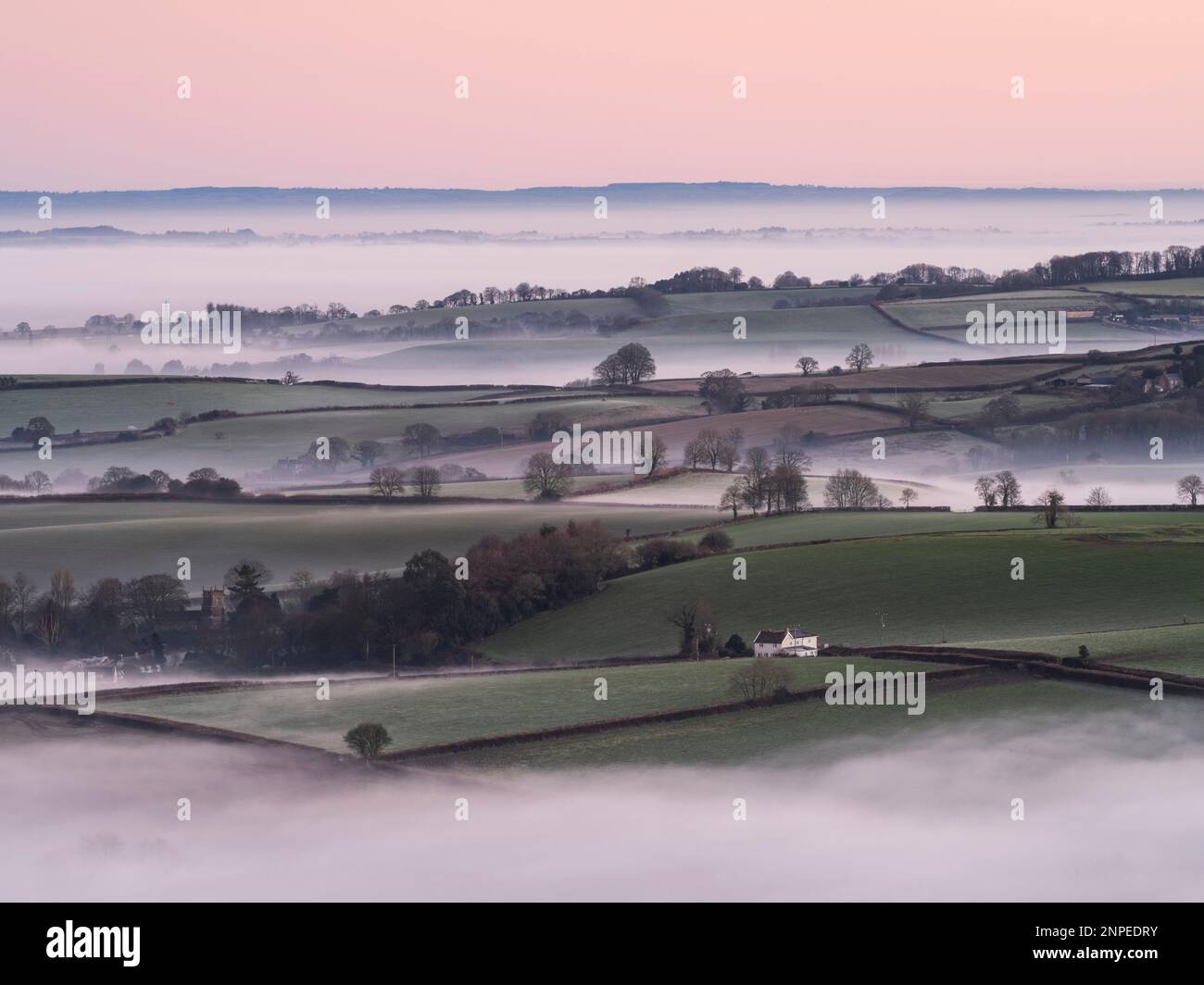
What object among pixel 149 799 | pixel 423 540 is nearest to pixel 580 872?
pixel 149 799

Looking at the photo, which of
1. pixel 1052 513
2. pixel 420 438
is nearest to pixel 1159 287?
pixel 420 438

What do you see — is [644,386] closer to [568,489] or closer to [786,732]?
[568,489]

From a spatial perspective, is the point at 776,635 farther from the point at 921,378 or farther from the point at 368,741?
the point at 921,378

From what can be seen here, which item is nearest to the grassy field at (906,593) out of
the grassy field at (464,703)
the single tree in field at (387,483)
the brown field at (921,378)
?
the grassy field at (464,703)

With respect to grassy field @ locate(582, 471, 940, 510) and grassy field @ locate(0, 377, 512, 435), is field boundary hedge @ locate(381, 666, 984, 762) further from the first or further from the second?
grassy field @ locate(0, 377, 512, 435)

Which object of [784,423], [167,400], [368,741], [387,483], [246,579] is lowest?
[368,741]

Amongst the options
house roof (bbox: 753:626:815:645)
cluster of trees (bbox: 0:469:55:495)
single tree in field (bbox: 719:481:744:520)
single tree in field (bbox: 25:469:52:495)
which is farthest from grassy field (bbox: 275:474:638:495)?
house roof (bbox: 753:626:815:645)

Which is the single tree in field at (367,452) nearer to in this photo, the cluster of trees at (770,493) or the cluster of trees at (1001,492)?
the cluster of trees at (770,493)
